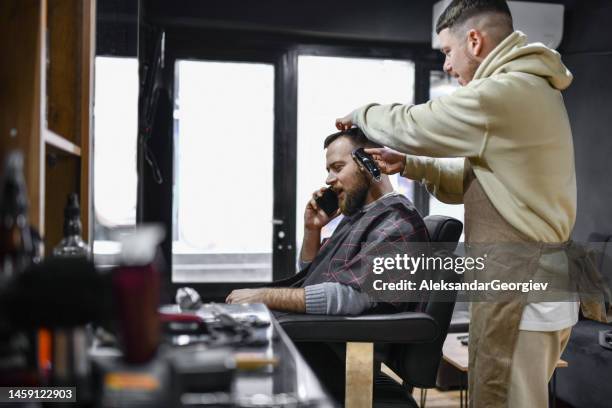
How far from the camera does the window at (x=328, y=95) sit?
4.37 meters

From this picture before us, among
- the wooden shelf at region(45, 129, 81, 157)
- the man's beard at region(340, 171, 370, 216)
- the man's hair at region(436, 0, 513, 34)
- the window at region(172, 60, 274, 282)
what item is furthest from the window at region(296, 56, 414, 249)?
the wooden shelf at region(45, 129, 81, 157)

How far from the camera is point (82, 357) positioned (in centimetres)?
51

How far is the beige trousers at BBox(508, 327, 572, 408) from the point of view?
1.56m

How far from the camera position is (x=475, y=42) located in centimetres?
167

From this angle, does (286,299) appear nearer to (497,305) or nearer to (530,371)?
(497,305)

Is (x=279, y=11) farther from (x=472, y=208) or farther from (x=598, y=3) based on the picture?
(x=472, y=208)

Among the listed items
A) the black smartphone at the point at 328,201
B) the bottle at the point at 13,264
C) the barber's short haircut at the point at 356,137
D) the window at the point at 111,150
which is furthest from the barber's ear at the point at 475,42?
the bottle at the point at 13,264

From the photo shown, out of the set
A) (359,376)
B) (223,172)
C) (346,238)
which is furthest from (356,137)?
(223,172)

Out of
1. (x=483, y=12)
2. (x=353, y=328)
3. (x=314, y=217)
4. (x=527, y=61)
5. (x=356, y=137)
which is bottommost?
(x=353, y=328)

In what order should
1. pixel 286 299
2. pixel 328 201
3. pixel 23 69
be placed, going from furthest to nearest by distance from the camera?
pixel 328 201 → pixel 286 299 → pixel 23 69

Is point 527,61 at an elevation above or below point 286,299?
above

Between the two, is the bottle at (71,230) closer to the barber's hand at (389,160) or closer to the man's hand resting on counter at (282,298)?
the man's hand resting on counter at (282,298)

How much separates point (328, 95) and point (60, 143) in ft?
11.9

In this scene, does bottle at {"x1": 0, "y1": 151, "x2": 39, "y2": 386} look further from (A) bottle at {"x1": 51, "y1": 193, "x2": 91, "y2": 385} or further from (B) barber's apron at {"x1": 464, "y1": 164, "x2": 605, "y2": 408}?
(B) barber's apron at {"x1": 464, "y1": 164, "x2": 605, "y2": 408}
